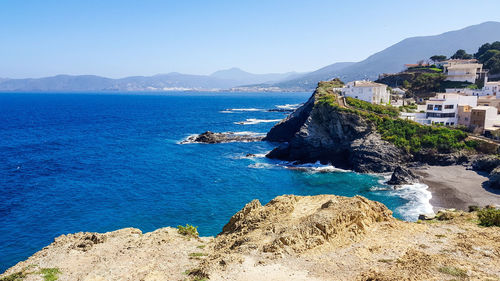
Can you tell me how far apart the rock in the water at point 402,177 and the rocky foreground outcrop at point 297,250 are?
61.3 feet

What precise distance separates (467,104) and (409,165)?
67.8 ft

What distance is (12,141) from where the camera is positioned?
74.1 meters

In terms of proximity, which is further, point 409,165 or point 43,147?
point 43,147

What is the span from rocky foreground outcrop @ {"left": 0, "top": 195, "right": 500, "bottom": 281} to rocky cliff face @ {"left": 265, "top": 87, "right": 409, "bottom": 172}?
86.5ft

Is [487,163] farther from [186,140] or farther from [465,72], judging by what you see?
[186,140]

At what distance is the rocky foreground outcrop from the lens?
1509 centimetres

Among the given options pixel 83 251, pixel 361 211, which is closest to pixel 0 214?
pixel 83 251

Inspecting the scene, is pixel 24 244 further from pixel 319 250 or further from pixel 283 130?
pixel 283 130

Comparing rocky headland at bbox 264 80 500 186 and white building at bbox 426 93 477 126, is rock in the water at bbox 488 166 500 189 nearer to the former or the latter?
rocky headland at bbox 264 80 500 186

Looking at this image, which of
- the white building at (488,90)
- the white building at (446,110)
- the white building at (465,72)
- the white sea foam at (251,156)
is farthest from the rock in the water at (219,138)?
the white building at (465,72)

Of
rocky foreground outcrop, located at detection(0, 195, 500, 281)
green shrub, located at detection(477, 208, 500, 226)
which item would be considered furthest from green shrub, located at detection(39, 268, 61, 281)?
green shrub, located at detection(477, 208, 500, 226)

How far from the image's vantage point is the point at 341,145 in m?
54.0

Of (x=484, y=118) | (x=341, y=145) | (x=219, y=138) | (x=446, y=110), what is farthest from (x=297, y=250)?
(x=219, y=138)

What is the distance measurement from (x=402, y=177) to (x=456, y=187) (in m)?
5.86
